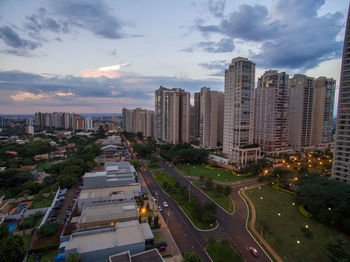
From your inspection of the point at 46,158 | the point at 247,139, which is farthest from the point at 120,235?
the point at 46,158

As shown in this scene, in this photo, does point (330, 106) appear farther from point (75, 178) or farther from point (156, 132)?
point (75, 178)

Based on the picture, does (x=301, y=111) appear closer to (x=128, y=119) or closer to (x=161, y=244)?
(x=161, y=244)

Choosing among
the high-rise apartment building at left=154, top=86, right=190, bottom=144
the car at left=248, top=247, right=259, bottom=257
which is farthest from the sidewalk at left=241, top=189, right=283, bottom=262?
the high-rise apartment building at left=154, top=86, right=190, bottom=144

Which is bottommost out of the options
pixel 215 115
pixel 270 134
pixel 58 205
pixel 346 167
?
pixel 58 205

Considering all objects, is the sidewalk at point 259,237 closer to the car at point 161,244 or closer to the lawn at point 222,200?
the lawn at point 222,200

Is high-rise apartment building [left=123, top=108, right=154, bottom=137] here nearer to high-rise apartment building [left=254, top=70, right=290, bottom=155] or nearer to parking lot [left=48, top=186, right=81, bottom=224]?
high-rise apartment building [left=254, top=70, right=290, bottom=155]

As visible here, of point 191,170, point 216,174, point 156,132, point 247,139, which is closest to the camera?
point 216,174
